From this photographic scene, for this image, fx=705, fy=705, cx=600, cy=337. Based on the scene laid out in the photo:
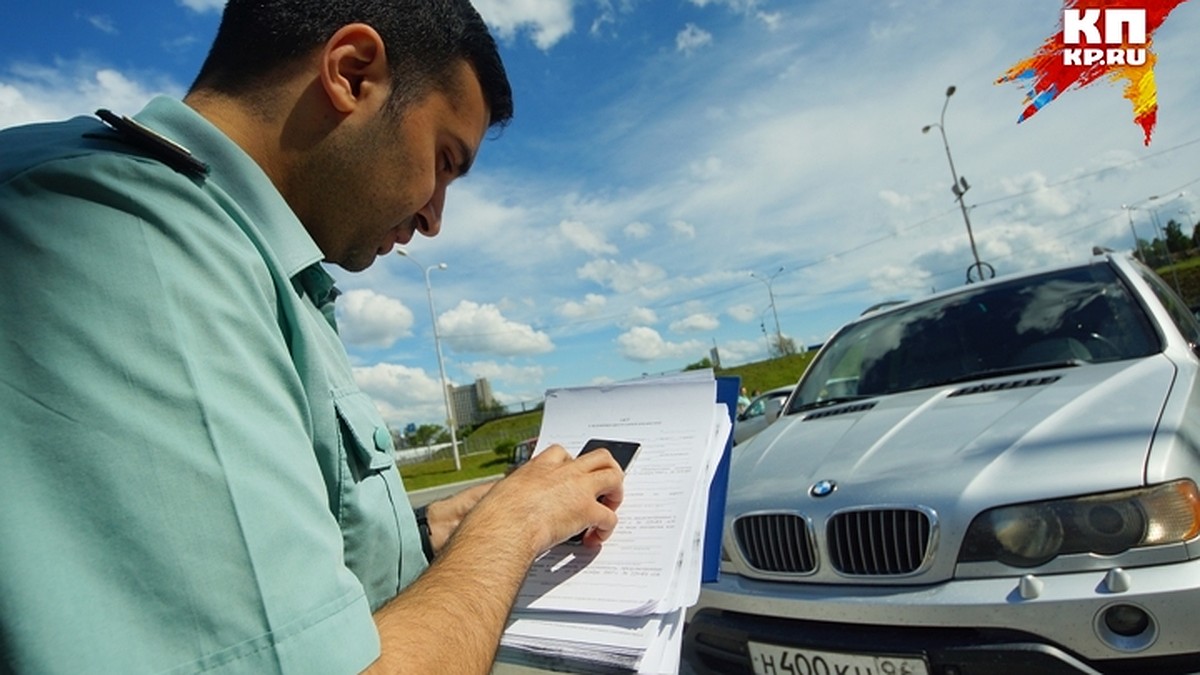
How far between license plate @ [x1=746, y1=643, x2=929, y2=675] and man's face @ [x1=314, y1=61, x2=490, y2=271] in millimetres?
1689

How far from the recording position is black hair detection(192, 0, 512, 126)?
1125 millimetres

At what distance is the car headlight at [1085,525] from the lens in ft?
5.87

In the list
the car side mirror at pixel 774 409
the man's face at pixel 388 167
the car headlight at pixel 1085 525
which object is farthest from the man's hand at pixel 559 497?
the car side mirror at pixel 774 409

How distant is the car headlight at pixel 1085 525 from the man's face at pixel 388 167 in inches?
67.2

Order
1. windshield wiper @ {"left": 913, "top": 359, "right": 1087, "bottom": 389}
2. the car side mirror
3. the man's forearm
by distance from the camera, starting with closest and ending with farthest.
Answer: the man's forearm → windshield wiper @ {"left": 913, "top": 359, "right": 1087, "bottom": 389} → the car side mirror

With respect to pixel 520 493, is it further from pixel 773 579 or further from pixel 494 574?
pixel 773 579

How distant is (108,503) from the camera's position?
0.56 meters

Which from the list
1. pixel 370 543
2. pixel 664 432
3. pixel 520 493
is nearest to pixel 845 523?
pixel 664 432

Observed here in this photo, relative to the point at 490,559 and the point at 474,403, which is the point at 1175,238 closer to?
the point at 474,403

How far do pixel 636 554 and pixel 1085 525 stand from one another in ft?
4.57

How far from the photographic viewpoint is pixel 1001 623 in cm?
185

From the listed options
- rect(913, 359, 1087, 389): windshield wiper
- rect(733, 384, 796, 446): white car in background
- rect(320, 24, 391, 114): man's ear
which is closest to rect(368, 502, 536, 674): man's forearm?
rect(320, 24, 391, 114): man's ear

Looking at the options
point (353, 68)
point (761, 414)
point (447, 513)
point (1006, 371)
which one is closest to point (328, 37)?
point (353, 68)

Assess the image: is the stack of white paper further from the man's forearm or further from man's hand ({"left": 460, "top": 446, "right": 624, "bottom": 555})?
the man's forearm
